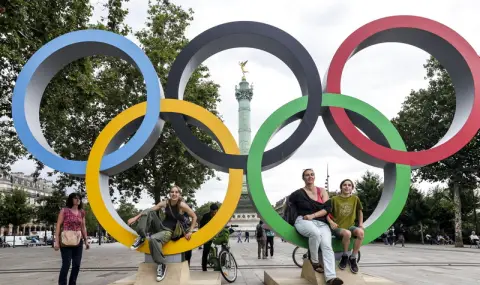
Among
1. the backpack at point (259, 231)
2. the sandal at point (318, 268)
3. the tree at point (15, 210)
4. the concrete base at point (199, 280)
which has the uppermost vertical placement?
the tree at point (15, 210)

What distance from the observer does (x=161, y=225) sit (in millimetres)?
7066

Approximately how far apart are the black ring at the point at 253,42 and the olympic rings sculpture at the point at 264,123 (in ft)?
0.06

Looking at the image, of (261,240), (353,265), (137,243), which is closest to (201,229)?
(137,243)

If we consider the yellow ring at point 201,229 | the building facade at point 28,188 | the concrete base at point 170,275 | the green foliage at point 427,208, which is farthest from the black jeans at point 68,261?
the building facade at point 28,188

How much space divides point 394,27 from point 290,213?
404cm

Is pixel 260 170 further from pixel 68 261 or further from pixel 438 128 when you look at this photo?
pixel 438 128

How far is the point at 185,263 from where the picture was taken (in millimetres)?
7215

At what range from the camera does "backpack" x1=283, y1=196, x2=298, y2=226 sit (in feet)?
23.2

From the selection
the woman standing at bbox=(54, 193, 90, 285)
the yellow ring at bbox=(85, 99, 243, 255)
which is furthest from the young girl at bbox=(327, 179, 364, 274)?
the woman standing at bbox=(54, 193, 90, 285)

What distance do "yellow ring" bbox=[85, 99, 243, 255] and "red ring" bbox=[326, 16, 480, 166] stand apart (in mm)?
2149

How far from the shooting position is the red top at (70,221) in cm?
690

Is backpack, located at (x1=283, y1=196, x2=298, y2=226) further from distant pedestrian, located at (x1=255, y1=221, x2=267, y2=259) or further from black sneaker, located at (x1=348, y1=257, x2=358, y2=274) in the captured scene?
distant pedestrian, located at (x1=255, y1=221, x2=267, y2=259)

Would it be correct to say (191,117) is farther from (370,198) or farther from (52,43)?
(370,198)

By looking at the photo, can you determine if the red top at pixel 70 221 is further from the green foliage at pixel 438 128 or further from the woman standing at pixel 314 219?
the green foliage at pixel 438 128
